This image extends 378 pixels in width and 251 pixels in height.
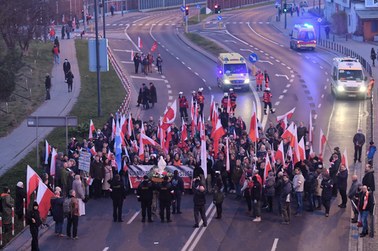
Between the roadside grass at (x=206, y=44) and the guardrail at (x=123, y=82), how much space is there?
319 inches

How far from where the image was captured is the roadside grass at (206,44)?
241ft

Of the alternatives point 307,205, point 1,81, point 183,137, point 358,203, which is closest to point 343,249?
point 358,203

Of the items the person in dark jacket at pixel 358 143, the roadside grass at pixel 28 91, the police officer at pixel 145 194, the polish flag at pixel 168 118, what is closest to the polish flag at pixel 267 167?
the police officer at pixel 145 194

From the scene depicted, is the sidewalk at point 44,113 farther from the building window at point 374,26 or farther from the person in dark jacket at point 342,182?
the building window at point 374,26

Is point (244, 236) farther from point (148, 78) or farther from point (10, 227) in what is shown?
point (148, 78)

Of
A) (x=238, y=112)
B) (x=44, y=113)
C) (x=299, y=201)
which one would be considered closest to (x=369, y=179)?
(x=299, y=201)

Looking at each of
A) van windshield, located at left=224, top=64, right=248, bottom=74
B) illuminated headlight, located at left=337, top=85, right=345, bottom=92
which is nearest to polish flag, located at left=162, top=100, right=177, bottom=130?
illuminated headlight, located at left=337, top=85, right=345, bottom=92

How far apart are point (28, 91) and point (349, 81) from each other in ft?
59.4

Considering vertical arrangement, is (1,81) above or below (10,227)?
above

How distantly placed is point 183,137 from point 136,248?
9.94m

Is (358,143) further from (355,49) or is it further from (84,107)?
(355,49)

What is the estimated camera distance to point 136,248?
969 inches

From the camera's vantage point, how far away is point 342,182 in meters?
27.9

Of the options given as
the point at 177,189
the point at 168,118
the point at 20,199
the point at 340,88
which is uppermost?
the point at 168,118
